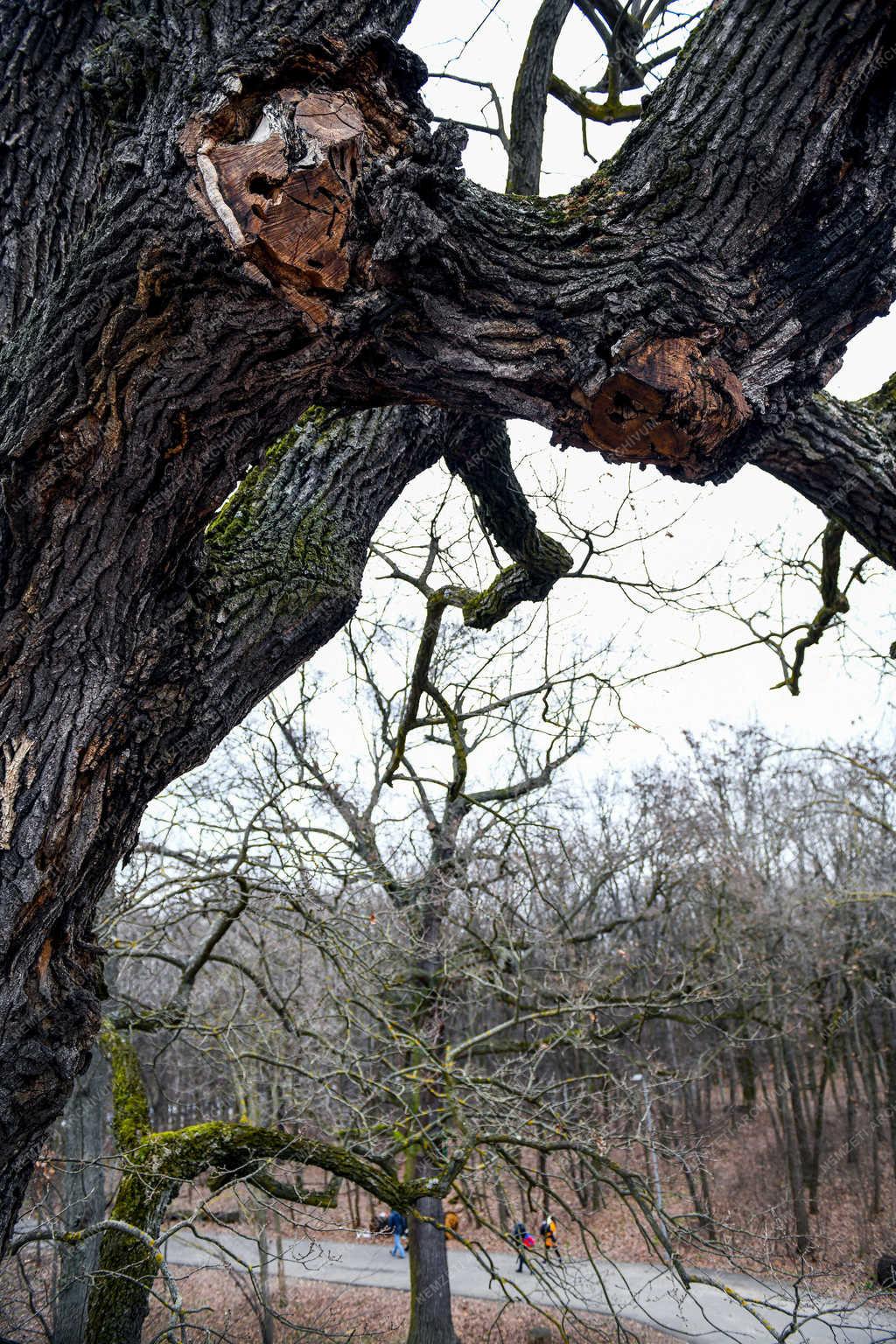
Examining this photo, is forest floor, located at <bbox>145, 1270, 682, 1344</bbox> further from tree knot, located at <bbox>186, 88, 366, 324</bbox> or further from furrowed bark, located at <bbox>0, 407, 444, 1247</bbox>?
tree knot, located at <bbox>186, 88, 366, 324</bbox>

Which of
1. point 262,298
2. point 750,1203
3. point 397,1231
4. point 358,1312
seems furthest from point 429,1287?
point 262,298

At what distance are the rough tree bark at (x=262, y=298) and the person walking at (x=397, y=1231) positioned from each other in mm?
13461

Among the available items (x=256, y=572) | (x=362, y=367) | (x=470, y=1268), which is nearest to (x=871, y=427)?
(x=362, y=367)

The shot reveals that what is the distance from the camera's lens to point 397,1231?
14.2 meters

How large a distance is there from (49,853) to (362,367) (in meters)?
1.17

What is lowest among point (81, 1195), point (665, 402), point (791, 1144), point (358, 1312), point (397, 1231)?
point (358, 1312)

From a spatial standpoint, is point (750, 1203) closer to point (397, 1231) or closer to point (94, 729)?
point (397, 1231)

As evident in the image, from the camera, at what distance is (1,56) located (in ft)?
6.38

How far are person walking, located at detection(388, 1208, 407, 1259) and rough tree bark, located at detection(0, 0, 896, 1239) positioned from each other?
1346 cm

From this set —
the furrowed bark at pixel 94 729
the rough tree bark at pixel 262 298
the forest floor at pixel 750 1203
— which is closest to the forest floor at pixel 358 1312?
the forest floor at pixel 750 1203

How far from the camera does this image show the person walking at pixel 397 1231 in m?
13.4

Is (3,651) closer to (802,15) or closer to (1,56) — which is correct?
(1,56)

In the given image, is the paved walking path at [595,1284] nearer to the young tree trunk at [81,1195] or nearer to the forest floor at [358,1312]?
the forest floor at [358,1312]

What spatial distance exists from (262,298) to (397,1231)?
53.0 feet
